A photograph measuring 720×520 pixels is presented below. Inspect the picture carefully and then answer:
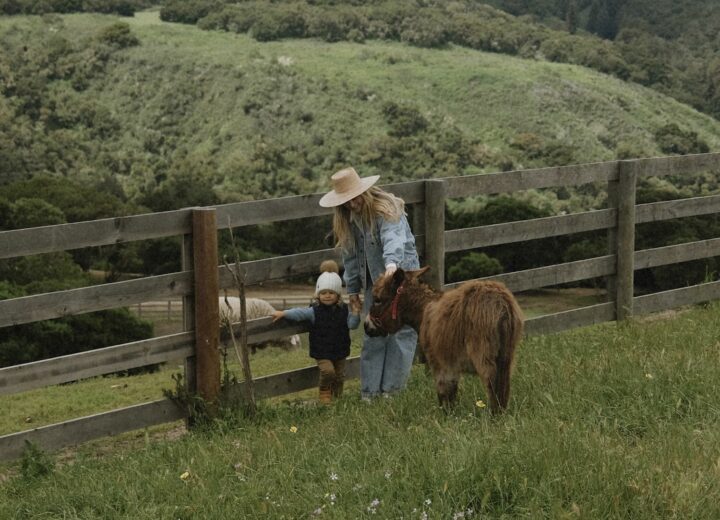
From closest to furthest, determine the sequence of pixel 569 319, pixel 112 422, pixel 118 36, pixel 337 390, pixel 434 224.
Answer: pixel 112 422 < pixel 337 390 < pixel 434 224 < pixel 569 319 < pixel 118 36

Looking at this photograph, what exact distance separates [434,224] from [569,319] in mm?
1846

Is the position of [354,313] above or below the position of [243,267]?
below

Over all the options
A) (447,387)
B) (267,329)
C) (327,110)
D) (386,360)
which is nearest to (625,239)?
(386,360)

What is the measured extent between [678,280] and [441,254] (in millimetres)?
18984

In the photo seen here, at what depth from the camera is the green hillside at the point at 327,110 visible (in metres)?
70.5

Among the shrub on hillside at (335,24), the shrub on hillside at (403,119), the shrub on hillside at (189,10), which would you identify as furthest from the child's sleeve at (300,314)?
the shrub on hillside at (189,10)

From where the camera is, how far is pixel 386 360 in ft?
24.9

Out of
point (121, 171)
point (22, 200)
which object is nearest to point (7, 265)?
point (22, 200)

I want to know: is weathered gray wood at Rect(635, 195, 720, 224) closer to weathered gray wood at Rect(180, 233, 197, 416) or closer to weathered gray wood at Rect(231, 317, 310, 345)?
weathered gray wood at Rect(231, 317, 310, 345)

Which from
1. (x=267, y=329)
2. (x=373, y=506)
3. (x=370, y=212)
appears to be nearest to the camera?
(x=373, y=506)

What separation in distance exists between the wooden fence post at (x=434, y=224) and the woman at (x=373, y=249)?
81 centimetres

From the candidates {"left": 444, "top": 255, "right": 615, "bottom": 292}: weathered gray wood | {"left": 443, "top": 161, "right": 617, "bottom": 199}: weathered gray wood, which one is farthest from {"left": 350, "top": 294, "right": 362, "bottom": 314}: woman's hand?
{"left": 443, "top": 161, "right": 617, "bottom": 199}: weathered gray wood

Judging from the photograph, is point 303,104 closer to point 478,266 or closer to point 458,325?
point 478,266

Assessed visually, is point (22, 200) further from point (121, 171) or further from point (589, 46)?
point (589, 46)
